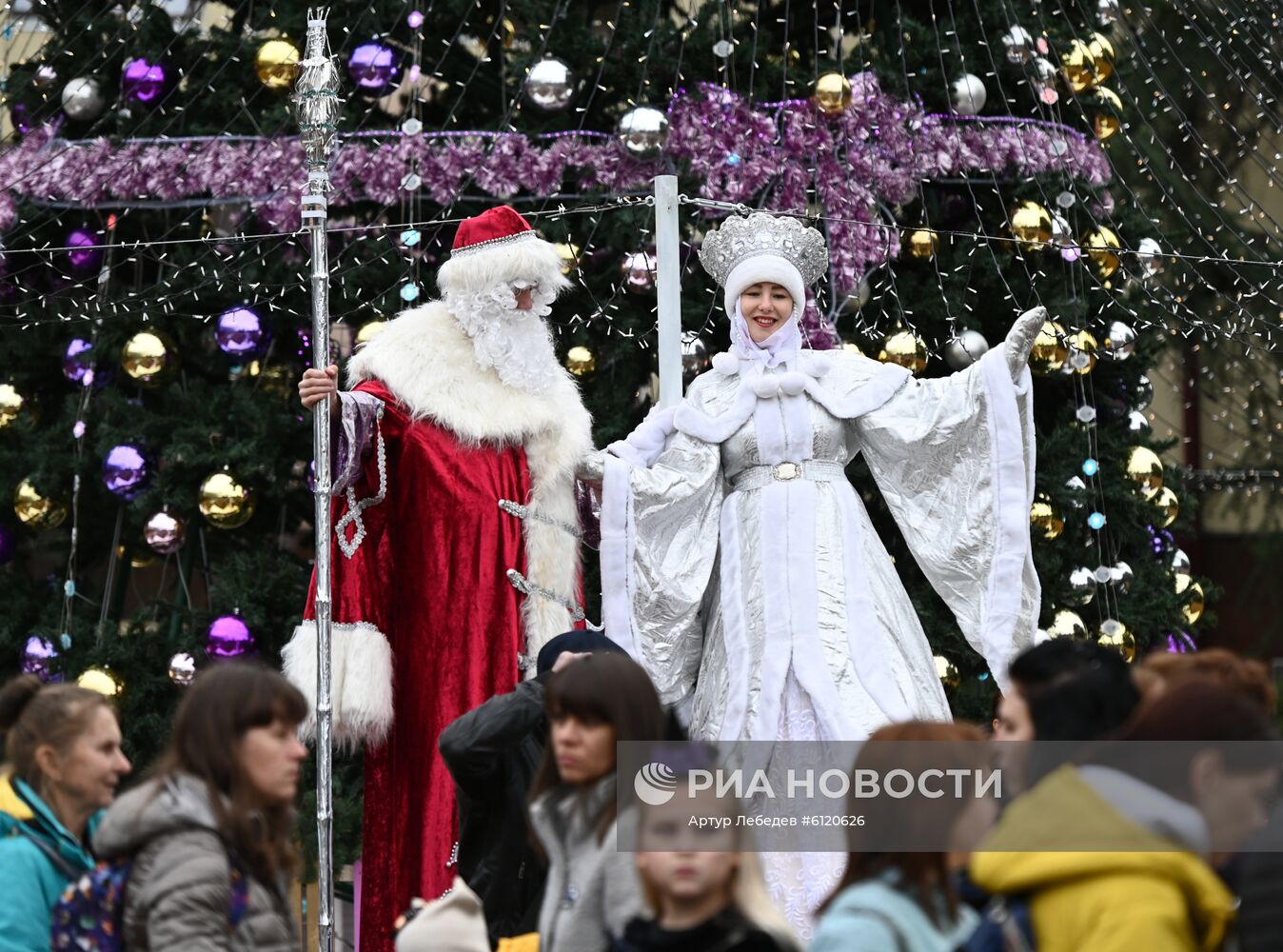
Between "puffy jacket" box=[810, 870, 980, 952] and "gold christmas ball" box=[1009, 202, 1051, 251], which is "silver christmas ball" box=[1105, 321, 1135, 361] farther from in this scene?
"puffy jacket" box=[810, 870, 980, 952]

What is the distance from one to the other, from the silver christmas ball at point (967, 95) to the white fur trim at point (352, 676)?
11.4 ft

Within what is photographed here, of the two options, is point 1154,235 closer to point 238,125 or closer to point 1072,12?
point 1072,12

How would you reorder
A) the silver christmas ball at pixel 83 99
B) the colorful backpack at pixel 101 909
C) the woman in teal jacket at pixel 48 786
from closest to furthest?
the colorful backpack at pixel 101 909
the woman in teal jacket at pixel 48 786
the silver christmas ball at pixel 83 99

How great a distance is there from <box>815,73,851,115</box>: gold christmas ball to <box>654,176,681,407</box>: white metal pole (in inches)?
47.3

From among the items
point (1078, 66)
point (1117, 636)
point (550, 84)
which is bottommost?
point (1117, 636)

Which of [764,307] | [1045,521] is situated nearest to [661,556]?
[764,307]

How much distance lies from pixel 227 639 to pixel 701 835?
15.3ft

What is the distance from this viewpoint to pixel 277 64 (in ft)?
25.4

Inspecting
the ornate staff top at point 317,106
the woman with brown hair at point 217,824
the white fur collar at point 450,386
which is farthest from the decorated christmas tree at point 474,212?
the woman with brown hair at point 217,824

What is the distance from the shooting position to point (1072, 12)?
28.9 ft

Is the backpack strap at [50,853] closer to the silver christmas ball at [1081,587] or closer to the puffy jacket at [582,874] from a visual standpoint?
the puffy jacket at [582,874]

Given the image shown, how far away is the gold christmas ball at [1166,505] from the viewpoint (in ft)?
27.3

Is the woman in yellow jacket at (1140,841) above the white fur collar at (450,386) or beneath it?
beneath

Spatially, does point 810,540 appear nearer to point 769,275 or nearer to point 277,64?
point 769,275
